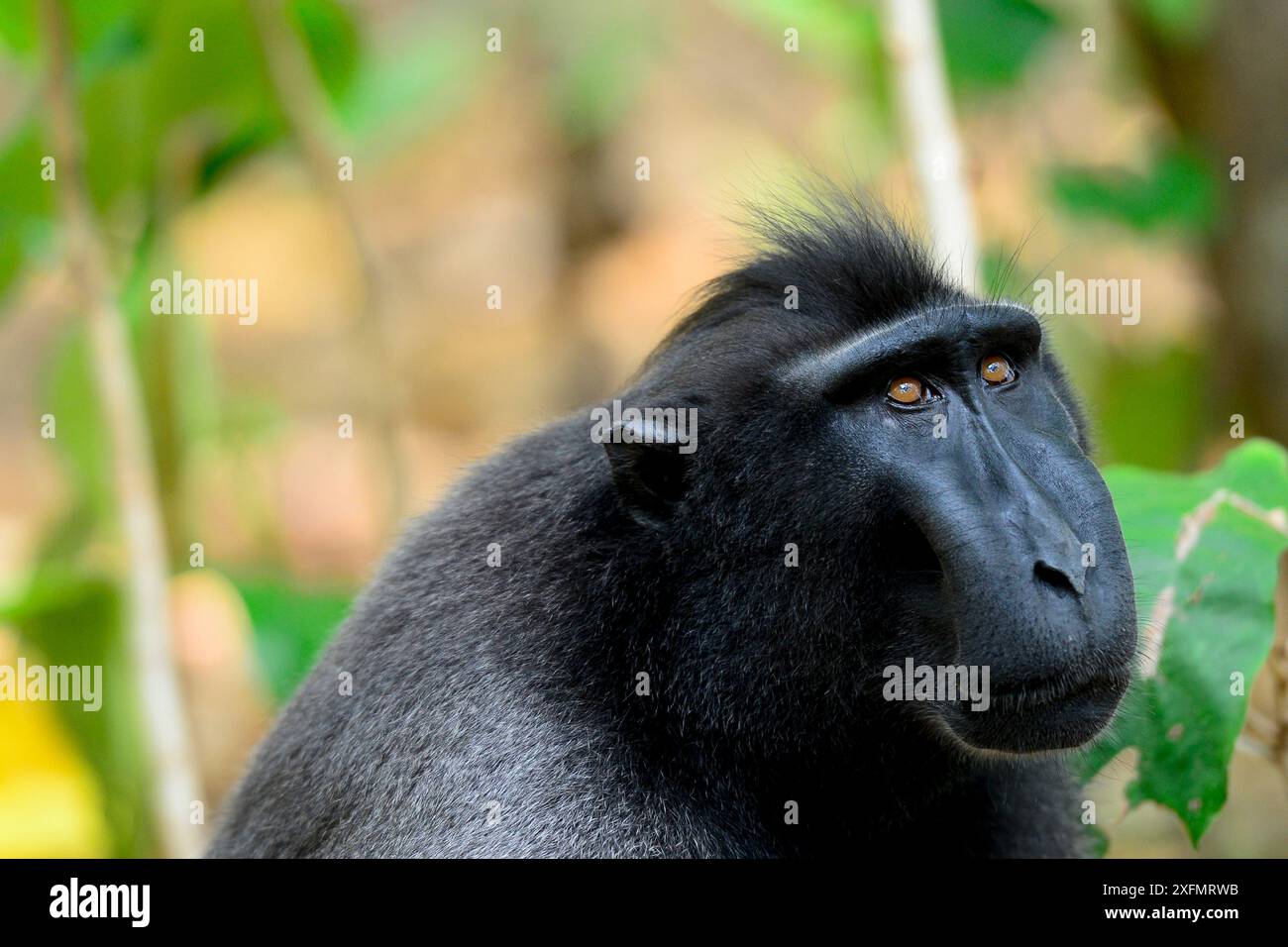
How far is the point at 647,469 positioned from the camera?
3.96 metres

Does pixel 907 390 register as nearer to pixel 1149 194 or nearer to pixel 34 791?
pixel 1149 194

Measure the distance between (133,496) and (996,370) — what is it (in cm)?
348

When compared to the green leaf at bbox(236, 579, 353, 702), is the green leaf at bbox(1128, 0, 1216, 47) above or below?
above

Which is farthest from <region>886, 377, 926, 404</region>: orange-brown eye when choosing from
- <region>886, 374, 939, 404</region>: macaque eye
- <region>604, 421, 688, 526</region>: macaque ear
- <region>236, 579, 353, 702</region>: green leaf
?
<region>236, 579, 353, 702</region>: green leaf

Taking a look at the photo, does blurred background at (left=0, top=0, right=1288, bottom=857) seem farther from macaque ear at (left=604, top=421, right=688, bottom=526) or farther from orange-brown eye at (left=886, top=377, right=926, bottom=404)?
macaque ear at (left=604, top=421, right=688, bottom=526)

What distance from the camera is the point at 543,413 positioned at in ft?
16.5

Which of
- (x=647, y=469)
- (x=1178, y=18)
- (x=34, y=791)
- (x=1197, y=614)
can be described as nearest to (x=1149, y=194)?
(x=1178, y=18)

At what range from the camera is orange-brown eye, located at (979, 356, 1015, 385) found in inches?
154

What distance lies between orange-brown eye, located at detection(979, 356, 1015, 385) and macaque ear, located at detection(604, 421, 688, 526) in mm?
824

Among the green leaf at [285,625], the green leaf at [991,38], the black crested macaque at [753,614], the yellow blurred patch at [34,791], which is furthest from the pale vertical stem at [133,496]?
the green leaf at [991,38]

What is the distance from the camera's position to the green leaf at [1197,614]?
401 cm
